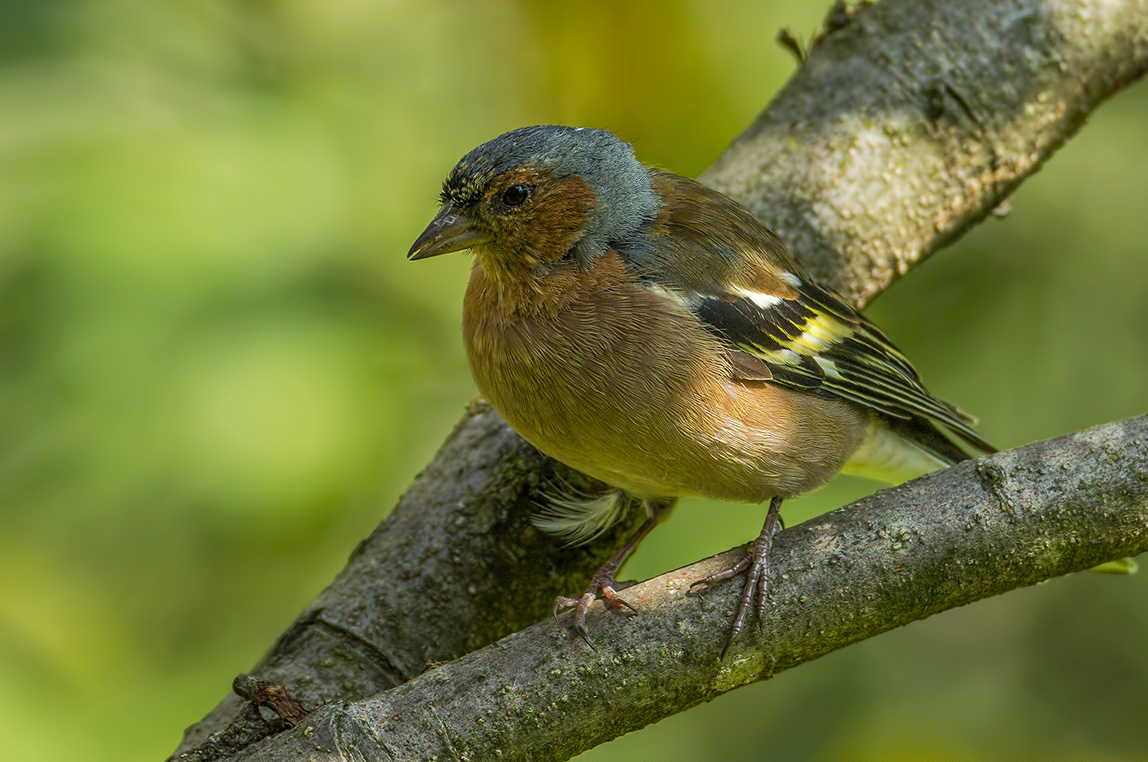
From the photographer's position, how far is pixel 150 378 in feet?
12.7

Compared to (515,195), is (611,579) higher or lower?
lower

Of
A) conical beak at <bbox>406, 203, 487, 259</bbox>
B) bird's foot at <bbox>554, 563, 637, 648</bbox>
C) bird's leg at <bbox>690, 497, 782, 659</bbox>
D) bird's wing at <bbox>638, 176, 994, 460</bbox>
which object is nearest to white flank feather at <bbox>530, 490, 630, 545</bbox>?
bird's foot at <bbox>554, 563, 637, 648</bbox>

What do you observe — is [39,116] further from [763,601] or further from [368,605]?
[763,601]

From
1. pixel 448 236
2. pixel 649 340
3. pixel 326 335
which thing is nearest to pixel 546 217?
pixel 448 236

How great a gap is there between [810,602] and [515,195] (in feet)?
5.65

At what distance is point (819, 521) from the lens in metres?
2.84

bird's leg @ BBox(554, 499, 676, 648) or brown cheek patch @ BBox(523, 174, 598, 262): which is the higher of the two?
brown cheek patch @ BBox(523, 174, 598, 262)

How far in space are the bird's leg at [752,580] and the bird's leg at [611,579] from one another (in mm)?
238

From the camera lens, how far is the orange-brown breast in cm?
326

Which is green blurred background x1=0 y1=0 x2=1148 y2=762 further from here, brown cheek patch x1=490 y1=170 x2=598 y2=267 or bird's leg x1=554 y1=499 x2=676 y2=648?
brown cheek patch x1=490 y1=170 x2=598 y2=267

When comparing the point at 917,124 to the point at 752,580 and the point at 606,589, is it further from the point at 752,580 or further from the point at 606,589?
the point at 606,589

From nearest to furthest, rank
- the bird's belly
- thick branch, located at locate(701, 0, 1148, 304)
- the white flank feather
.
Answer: the bird's belly < the white flank feather < thick branch, located at locate(701, 0, 1148, 304)

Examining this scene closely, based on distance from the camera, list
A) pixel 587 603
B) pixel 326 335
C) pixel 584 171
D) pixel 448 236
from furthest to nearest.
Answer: pixel 326 335 < pixel 584 171 < pixel 448 236 < pixel 587 603

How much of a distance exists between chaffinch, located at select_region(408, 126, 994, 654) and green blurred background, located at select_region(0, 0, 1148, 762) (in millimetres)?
723
